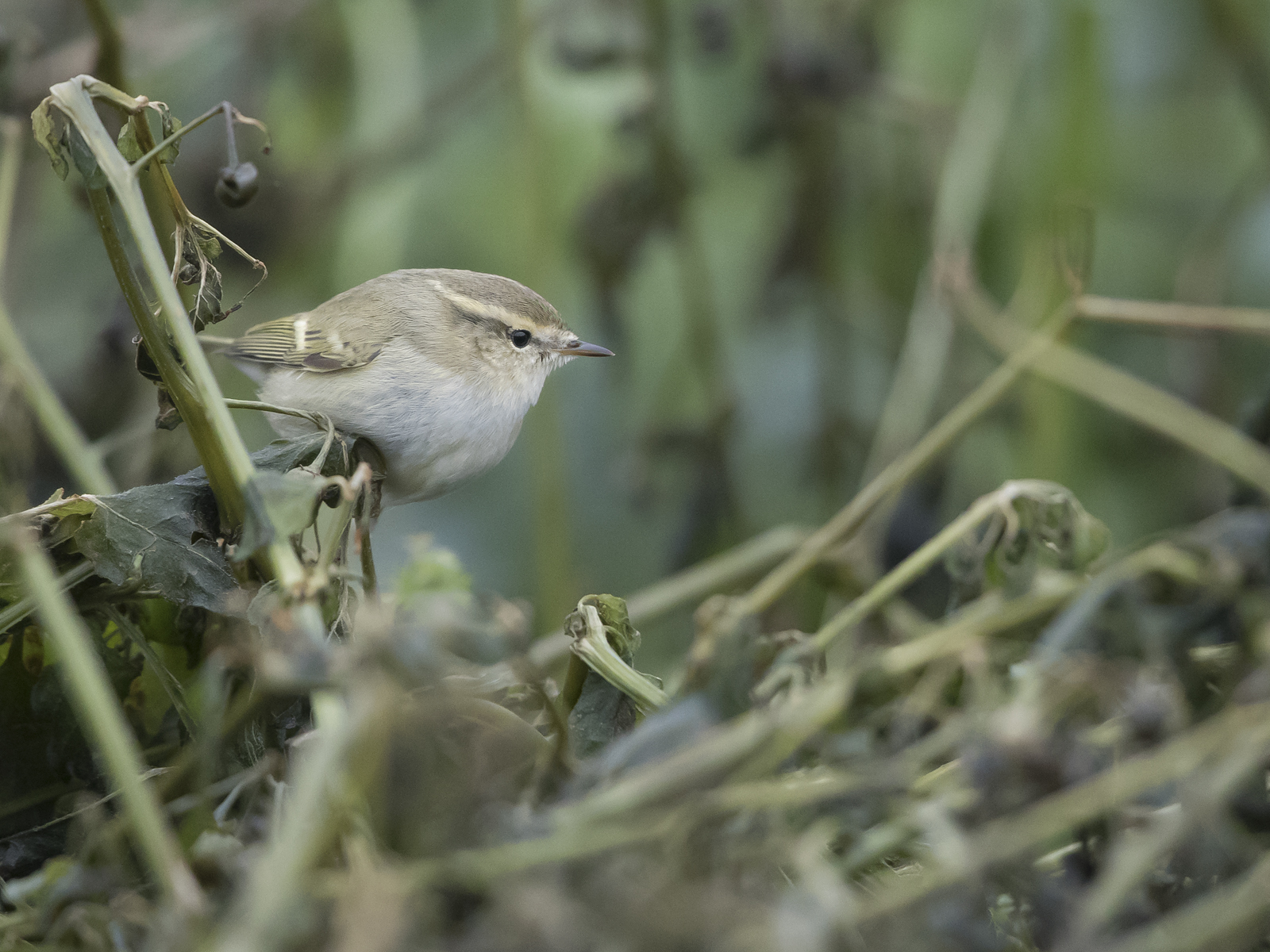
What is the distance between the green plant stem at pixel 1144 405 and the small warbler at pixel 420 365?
2.42 ft

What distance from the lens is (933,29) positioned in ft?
9.16

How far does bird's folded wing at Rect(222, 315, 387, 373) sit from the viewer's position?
1.74 m

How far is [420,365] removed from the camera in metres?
1.71

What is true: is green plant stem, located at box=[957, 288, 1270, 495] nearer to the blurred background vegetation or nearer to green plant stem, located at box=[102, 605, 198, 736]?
the blurred background vegetation

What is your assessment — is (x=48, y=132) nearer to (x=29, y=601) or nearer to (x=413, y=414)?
(x=29, y=601)

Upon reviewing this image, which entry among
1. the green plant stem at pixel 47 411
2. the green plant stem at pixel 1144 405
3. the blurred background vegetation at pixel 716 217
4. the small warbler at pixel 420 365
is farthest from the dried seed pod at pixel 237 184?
the blurred background vegetation at pixel 716 217

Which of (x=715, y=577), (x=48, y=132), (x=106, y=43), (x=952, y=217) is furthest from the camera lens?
(x=952, y=217)

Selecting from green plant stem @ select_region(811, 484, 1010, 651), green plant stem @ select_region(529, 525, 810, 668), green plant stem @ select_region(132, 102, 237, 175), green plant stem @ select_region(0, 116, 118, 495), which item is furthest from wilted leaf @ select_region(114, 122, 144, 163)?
green plant stem @ select_region(529, 525, 810, 668)

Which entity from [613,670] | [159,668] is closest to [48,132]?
[159,668]

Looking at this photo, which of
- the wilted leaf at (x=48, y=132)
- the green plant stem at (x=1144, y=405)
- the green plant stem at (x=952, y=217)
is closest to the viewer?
the wilted leaf at (x=48, y=132)

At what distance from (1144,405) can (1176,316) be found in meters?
0.11

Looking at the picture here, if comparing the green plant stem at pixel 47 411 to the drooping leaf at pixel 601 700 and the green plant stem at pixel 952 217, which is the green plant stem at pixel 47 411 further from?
the green plant stem at pixel 952 217

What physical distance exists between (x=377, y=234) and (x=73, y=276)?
2.35 feet

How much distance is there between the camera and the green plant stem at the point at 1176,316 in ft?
3.84
